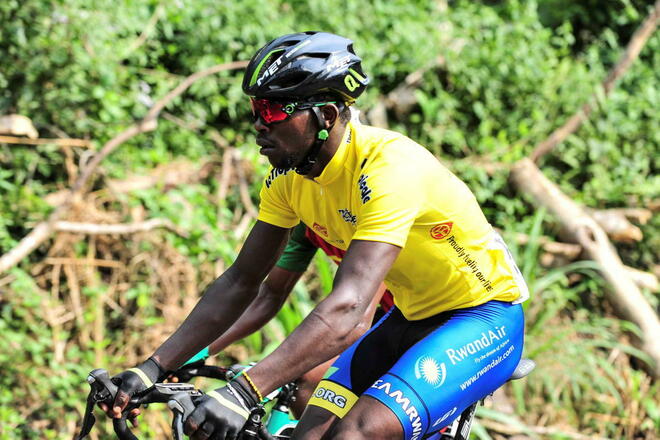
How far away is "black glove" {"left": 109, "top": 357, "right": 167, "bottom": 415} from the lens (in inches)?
115

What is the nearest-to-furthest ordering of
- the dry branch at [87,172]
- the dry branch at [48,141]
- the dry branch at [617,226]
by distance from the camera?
the dry branch at [87,172]
the dry branch at [48,141]
the dry branch at [617,226]

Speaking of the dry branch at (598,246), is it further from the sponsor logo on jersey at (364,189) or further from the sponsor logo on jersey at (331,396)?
the sponsor logo on jersey at (364,189)

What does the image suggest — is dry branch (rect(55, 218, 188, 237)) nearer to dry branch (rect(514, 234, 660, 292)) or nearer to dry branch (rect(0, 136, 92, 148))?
dry branch (rect(0, 136, 92, 148))

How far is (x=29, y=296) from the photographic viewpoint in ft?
19.7

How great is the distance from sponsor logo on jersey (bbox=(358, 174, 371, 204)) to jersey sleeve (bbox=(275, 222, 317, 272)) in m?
0.89

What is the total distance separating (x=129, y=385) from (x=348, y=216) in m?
1.08

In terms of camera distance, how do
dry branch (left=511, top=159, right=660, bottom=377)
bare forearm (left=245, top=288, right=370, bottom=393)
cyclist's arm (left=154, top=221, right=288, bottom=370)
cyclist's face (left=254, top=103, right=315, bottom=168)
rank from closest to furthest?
bare forearm (left=245, top=288, right=370, bottom=393) < cyclist's face (left=254, top=103, right=315, bottom=168) < cyclist's arm (left=154, top=221, right=288, bottom=370) < dry branch (left=511, top=159, right=660, bottom=377)

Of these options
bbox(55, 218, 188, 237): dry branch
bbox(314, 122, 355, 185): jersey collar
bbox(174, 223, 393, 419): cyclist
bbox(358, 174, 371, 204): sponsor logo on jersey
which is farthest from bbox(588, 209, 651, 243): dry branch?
bbox(358, 174, 371, 204): sponsor logo on jersey

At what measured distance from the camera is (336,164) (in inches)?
126

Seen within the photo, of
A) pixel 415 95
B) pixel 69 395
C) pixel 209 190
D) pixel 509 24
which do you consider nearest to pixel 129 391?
pixel 69 395

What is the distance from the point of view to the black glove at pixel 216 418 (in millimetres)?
2529

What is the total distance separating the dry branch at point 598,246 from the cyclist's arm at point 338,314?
16.5 ft

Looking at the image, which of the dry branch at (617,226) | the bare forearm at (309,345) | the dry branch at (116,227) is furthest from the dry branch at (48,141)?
the dry branch at (617,226)

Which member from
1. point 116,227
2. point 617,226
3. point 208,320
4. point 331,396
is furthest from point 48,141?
point 617,226
